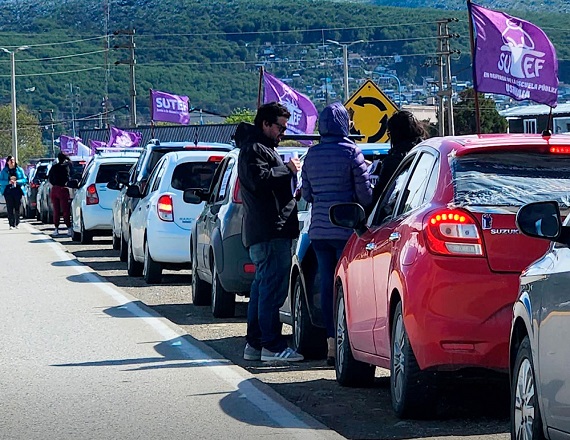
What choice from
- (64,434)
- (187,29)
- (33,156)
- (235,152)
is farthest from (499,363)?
(187,29)

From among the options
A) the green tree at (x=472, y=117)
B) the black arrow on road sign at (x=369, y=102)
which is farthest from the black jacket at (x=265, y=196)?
the green tree at (x=472, y=117)

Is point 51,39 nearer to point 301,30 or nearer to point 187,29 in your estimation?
point 187,29

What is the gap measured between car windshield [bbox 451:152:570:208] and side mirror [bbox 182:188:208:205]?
26.9ft

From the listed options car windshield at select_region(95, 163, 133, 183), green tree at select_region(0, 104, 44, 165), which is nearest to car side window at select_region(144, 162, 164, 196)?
car windshield at select_region(95, 163, 133, 183)

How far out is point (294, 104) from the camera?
1184 inches

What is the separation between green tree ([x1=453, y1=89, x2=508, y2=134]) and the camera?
109 metres

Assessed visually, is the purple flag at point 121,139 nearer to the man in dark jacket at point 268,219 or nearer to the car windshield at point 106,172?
the car windshield at point 106,172

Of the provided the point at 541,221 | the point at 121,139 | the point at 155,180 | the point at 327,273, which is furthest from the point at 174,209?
the point at 121,139

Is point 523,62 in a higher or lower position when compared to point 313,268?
higher

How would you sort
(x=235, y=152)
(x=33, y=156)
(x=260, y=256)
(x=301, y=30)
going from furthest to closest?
(x=301, y=30)
(x=33, y=156)
(x=235, y=152)
(x=260, y=256)

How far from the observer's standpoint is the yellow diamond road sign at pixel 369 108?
894 inches

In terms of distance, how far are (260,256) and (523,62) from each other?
646 cm

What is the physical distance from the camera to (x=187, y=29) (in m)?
190

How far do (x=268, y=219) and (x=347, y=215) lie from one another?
6.16 feet
